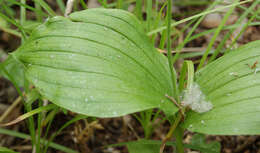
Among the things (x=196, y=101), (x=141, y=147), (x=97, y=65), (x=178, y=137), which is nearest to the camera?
(x=97, y=65)

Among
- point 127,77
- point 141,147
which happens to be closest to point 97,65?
point 127,77

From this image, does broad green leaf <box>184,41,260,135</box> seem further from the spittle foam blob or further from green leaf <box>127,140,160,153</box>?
green leaf <box>127,140,160,153</box>

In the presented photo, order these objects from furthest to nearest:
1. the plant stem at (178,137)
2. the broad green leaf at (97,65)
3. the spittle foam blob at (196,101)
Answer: the plant stem at (178,137) < the spittle foam blob at (196,101) < the broad green leaf at (97,65)

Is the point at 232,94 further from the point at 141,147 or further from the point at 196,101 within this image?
the point at 141,147

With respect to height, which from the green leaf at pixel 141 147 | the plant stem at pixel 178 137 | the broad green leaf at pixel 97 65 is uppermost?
the broad green leaf at pixel 97 65

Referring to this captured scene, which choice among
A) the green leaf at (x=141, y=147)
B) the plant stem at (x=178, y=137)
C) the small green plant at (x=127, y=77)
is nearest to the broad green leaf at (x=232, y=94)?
the small green plant at (x=127, y=77)

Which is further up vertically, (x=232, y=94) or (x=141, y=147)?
(x=232, y=94)

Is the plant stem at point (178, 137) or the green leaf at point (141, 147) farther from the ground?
the plant stem at point (178, 137)

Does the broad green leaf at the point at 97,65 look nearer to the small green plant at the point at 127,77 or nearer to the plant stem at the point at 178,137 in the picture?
the small green plant at the point at 127,77
